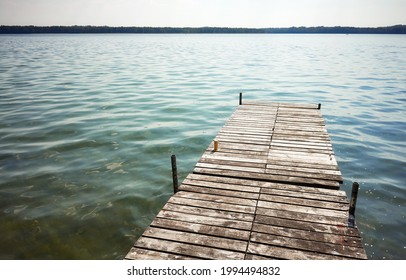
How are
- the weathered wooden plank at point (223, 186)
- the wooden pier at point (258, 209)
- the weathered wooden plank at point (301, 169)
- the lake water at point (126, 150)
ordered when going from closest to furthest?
the wooden pier at point (258, 209) → the weathered wooden plank at point (223, 186) → the lake water at point (126, 150) → the weathered wooden plank at point (301, 169)

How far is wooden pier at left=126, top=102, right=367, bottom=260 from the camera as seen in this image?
4832 mm

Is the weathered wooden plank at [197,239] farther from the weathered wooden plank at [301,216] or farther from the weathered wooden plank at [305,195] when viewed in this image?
the weathered wooden plank at [305,195]

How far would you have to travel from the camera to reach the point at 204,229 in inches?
210

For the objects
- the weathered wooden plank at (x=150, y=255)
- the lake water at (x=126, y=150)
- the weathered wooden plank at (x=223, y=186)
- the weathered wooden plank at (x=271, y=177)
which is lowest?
the lake water at (x=126, y=150)

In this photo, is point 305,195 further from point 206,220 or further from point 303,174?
point 206,220

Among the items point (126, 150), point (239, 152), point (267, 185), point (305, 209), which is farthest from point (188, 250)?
point (126, 150)

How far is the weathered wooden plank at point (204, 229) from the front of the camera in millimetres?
5160

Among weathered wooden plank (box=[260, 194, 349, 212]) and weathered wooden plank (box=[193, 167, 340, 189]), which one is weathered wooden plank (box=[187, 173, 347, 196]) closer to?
weathered wooden plank (box=[193, 167, 340, 189])

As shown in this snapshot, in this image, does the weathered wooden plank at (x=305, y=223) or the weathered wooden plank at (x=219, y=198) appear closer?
the weathered wooden plank at (x=305, y=223)

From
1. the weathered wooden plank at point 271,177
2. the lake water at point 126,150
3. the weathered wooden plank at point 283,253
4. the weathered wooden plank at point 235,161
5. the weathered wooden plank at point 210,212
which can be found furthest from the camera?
the weathered wooden plank at point 235,161

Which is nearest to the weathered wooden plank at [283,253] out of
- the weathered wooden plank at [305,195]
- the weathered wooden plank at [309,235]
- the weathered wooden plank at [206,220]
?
the weathered wooden plank at [309,235]

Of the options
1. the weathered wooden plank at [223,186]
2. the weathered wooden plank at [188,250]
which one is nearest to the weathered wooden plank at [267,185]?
the weathered wooden plank at [223,186]

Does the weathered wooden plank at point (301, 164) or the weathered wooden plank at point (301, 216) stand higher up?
the weathered wooden plank at point (301, 164)

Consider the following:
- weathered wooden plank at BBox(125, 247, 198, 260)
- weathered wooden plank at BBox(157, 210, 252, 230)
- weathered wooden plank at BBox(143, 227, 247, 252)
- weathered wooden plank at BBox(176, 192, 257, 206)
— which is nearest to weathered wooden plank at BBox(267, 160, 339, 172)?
weathered wooden plank at BBox(176, 192, 257, 206)
